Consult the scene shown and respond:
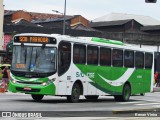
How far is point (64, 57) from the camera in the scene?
2333 cm

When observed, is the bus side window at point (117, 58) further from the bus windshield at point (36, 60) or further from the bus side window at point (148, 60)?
the bus windshield at point (36, 60)

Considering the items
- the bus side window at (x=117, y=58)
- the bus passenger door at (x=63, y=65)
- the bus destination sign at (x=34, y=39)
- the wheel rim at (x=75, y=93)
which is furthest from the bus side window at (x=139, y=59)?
the bus destination sign at (x=34, y=39)

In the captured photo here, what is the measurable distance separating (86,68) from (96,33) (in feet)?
236

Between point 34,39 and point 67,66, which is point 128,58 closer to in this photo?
point 67,66

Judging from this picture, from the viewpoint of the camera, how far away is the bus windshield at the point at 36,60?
898 inches

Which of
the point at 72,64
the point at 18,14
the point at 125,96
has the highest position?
the point at 18,14

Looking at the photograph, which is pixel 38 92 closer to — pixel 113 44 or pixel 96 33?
pixel 113 44

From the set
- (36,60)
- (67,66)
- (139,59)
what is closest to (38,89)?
(36,60)

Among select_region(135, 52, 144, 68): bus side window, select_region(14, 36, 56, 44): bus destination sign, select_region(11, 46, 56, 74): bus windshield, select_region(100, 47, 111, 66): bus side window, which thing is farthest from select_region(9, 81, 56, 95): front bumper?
select_region(135, 52, 144, 68): bus side window

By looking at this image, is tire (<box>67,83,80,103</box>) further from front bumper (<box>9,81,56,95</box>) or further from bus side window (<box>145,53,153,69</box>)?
bus side window (<box>145,53,153,69</box>)

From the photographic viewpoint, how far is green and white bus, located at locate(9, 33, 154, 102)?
22812mm

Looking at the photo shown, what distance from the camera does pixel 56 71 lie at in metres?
22.9

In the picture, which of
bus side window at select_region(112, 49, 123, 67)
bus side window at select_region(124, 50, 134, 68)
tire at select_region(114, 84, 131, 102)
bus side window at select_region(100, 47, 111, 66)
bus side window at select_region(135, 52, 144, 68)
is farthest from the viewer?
bus side window at select_region(135, 52, 144, 68)

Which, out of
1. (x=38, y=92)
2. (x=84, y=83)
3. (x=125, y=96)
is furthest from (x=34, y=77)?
(x=125, y=96)
